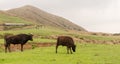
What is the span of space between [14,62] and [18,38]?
35.8ft

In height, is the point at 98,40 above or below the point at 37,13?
below

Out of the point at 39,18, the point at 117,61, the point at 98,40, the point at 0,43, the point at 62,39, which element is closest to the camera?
the point at 117,61

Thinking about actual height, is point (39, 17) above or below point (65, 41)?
above

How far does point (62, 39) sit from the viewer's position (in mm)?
36594

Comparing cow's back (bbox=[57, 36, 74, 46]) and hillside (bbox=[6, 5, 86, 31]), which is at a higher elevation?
hillside (bbox=[6, 5, 86, 31])

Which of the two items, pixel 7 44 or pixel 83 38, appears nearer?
pixel 7 44

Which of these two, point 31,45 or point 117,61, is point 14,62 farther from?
point 31,45

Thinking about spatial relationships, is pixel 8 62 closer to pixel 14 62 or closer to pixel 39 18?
pixel 14 62

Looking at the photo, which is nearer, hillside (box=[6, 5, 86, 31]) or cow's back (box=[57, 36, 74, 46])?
cow's back (box=[57, 36, 74, 46])

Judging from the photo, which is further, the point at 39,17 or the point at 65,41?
the point at 39,17

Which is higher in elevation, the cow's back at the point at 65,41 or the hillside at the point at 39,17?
the hillside at the point at 39,17

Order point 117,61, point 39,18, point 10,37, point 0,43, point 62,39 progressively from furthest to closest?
point 39,18 < point 0,43 < point 10,37 < point 62,39 < point 117,61

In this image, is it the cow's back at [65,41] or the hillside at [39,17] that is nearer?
the cow's back at [65,41]

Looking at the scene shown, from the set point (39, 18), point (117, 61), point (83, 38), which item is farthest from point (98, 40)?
point (39, 18)
